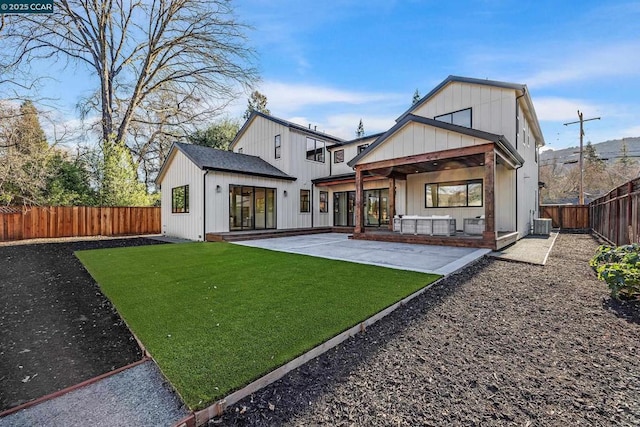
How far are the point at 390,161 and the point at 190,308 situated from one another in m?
8.39

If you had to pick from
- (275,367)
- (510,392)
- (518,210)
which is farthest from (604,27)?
(275,367)

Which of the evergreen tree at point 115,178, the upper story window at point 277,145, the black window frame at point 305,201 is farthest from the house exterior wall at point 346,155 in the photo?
the evergreen tree at point 115,178

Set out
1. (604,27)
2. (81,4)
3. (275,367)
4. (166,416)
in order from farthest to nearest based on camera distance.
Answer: (81,4) → (604,27) → (275,367) → (166,416)

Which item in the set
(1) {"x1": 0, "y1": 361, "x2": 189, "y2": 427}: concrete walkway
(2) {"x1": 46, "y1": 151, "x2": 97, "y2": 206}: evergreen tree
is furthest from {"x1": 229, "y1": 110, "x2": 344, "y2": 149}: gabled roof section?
(1) {"x1": 0, "y1": 361, "x2": 189, "y2": 427}: concrete walkway

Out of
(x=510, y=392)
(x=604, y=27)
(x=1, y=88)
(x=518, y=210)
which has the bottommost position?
(x=510, y=392)

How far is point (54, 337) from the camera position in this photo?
311 cm

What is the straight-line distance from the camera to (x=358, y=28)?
401 inches

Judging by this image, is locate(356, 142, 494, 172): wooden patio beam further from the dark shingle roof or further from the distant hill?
the distant hill

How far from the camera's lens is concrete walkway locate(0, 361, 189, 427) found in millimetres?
1837

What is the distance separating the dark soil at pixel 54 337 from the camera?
233cm

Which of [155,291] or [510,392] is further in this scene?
[155,291]

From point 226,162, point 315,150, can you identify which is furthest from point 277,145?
point 226,162

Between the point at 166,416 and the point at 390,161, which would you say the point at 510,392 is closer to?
the point at 166,416

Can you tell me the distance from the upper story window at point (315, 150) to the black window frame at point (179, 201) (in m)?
6.67
